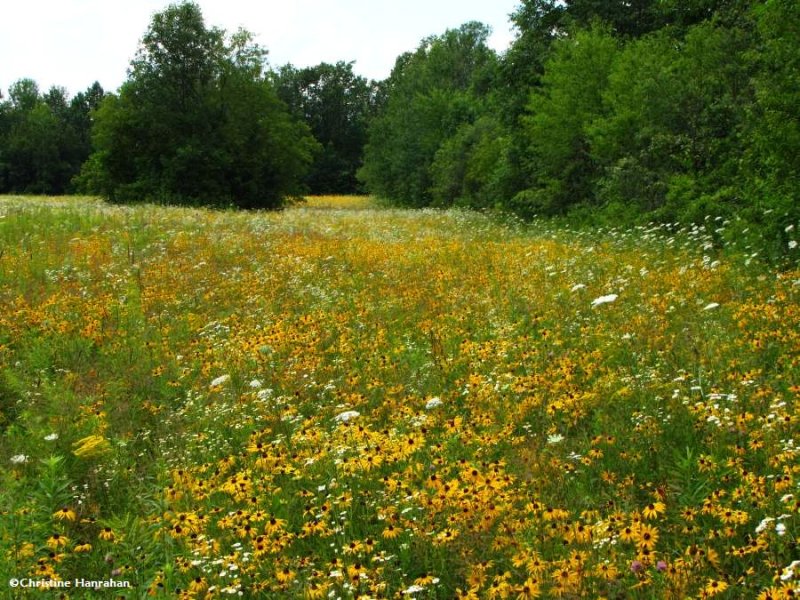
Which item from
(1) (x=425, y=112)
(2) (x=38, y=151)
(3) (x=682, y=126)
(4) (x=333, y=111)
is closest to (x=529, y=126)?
(3) (x=682, y=126)

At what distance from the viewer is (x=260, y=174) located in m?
36.2

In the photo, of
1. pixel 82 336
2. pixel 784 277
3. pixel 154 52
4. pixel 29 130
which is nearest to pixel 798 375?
pixel 784 277

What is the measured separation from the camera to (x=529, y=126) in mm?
22641

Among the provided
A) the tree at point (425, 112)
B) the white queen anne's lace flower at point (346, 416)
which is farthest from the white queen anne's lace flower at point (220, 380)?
the tree at point (425, 112)

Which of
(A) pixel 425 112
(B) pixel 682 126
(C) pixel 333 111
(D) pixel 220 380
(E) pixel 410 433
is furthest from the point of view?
(C) pixel 333 111

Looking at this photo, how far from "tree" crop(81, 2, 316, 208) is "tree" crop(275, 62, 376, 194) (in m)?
40.8

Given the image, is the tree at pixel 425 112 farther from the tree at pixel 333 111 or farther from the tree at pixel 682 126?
the tree at pixel 682 126

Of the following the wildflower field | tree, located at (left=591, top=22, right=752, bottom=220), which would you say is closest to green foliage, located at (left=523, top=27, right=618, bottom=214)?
tree, located at (left=591, top=22, right=752, bottom=220)

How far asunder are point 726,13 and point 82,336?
1922 centimetres

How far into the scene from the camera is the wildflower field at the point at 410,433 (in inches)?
113

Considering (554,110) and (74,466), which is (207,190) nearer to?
(554,110)

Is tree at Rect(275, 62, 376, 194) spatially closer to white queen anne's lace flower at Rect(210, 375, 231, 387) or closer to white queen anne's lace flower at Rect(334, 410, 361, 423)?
white queen anne's lace flower at Rect(210, 375, 231, 387)

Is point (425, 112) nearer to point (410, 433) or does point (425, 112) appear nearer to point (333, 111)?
point (333, 111)

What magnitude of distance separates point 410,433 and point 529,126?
20.5 m
